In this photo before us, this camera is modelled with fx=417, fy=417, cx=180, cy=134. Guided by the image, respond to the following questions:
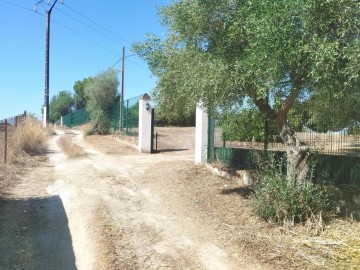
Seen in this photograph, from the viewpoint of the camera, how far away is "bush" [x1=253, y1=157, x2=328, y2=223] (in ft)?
24.1

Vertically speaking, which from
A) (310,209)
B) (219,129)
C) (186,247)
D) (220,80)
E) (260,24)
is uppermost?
(260,24)

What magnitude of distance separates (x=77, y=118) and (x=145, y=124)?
23252 millimetres

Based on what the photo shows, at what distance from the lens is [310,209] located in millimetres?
7355

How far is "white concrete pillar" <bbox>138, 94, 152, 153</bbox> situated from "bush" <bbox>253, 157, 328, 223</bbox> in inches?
410

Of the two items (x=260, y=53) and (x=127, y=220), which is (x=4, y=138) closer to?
(x=127, y=220)

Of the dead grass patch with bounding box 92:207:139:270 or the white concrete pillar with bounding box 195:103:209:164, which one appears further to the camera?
the white concrete pillar with bounding box 195:103:209:164

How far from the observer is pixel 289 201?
734cm

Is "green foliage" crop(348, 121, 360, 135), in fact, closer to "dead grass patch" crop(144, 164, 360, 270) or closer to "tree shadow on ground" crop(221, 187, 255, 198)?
"dead grass patch" crop(144, 164, 360, 270)

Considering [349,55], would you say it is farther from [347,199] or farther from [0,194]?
[0,194]

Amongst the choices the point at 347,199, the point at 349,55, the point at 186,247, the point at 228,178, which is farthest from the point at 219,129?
the point at 349,55

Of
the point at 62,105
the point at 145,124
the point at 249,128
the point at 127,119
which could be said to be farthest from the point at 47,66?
the point at 62,105

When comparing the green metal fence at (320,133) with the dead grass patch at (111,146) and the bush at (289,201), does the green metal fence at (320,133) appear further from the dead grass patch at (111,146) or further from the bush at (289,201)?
the dead grass patch at (111,146)

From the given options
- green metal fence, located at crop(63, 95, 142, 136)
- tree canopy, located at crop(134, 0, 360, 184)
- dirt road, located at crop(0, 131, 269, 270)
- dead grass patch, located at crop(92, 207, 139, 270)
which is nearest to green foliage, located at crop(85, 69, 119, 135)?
green metal fence, located at crop(63, 95, 142, 136)

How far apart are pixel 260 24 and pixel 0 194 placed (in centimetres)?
677
